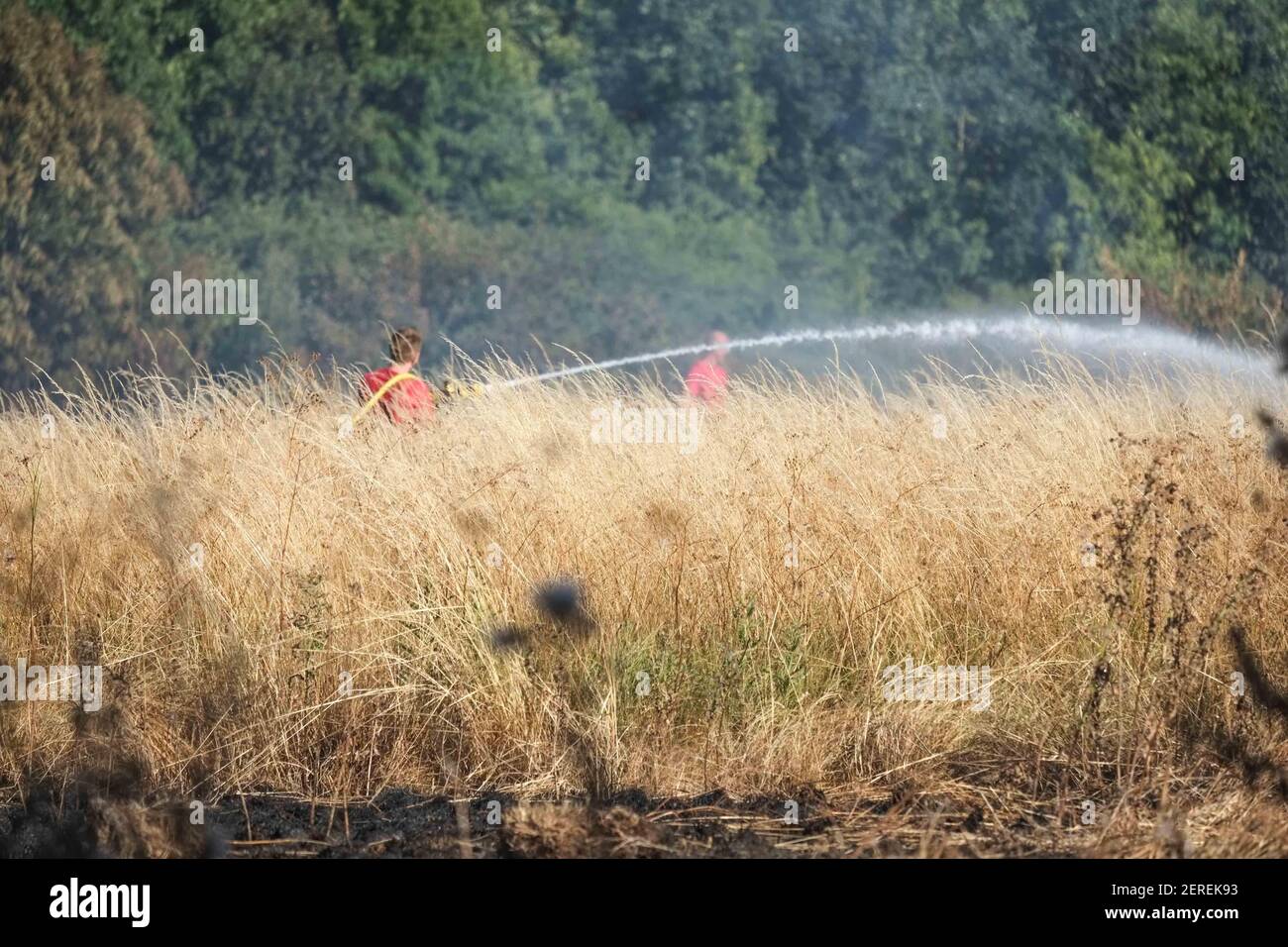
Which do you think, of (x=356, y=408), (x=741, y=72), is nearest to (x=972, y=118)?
(x=741, y=72)

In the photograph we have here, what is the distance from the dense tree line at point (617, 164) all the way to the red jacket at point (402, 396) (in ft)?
55.2

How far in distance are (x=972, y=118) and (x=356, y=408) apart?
21.1m

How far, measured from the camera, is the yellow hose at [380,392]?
7666 mm
